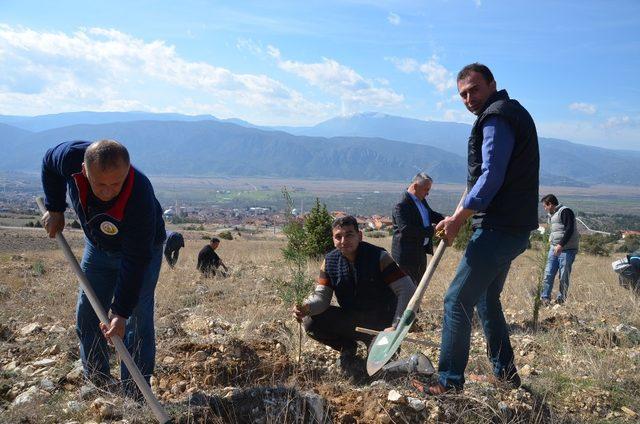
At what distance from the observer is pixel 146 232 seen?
2688 millimetres

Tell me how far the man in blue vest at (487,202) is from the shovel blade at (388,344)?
23 centimetres

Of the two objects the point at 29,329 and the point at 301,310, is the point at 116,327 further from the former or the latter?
the point at 29,329

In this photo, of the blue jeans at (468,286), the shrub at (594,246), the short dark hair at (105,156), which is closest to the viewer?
the short dark hair at (105,156)

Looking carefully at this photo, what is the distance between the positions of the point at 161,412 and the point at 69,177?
1416 mm

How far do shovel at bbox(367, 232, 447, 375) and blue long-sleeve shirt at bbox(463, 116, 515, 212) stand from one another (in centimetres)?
31

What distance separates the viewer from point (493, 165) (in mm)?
2756

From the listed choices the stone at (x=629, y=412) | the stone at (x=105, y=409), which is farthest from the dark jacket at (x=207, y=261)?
the stone at (x=629, y=412)

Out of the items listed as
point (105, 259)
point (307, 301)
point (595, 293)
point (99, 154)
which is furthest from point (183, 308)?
point (595, 293)

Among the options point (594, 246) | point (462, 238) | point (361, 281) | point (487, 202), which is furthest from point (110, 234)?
point (594, 246)

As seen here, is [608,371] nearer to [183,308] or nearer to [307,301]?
[307,301]

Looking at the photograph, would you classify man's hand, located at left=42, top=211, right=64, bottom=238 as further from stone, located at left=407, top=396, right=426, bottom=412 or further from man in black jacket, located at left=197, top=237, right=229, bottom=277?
man in black jacket, located at left=197, top=237, right=229, bottom=277

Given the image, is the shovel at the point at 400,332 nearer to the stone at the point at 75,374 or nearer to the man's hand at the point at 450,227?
the man's hand at the point at 450,227

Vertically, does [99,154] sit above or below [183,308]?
above

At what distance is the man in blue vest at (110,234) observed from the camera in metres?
2.48
